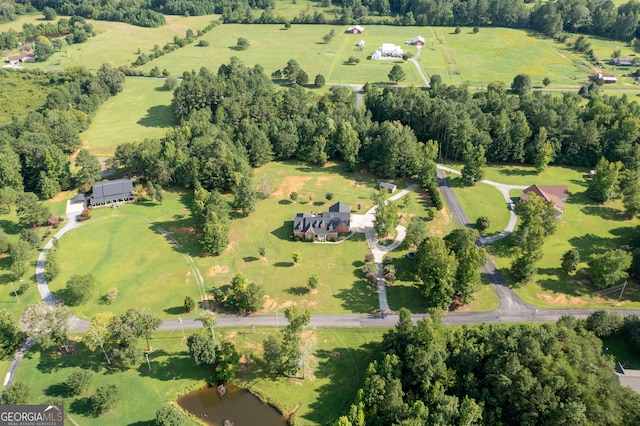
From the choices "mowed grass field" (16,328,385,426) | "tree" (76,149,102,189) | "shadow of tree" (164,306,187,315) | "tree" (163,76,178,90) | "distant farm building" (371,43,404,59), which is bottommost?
"mowed grass field" (16,328,385,426)

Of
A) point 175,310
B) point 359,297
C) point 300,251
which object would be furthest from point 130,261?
point 359,297

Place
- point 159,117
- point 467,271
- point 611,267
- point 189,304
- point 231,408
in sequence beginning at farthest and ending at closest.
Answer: point 159,117 → point 611,267 → point 189,304 → point 467,271 → point 231,408

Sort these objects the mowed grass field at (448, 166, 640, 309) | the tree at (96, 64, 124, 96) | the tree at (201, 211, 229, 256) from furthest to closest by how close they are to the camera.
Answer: the tree at (96, 64, 124, 96) < the tree at (201, 211, 229, 256) < the mowed grass field at (448, 166, 640, 309)

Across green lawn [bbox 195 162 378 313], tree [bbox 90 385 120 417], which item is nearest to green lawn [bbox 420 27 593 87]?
green lawn [bbox 195 162 378 313]

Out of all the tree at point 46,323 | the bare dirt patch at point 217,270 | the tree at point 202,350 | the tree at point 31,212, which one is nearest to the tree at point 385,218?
the bare dirt patch at point 217,270

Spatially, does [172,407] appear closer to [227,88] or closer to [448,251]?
[448,251]

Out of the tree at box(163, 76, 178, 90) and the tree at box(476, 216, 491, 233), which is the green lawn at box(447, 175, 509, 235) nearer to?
the tree at box(476, 216, 491, 233)

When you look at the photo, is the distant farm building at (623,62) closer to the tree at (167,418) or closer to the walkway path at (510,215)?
the walkway path at (510,215)

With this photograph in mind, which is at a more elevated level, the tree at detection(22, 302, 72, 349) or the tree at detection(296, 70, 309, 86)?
the tree at detection(296, 70, 309, 86)

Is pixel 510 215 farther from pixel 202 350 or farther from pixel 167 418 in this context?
pixel 167 418
